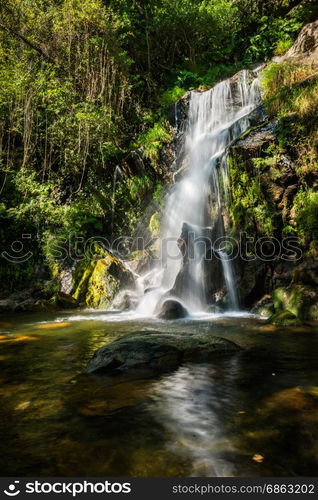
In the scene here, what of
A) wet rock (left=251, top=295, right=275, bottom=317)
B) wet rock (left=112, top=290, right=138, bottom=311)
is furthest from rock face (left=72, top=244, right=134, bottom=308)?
wet rock (left=251, top=295, right=275, bottom=317)

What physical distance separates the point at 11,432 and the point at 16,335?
4183 millimetres

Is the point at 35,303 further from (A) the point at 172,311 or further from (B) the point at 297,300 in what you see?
Result: (B) the point at 297,300

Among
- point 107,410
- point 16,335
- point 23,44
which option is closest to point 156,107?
point 23,44

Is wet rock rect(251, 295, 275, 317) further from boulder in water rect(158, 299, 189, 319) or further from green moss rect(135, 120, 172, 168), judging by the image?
green moss rect(135, 120, 172, 168)

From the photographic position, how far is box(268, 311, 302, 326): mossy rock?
633cm

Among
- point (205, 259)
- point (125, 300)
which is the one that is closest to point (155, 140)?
point (205, 259)

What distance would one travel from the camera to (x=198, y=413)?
9.12ft

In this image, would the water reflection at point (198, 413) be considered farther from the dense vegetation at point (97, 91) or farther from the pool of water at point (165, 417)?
the dense vegetation at point (97, 91)

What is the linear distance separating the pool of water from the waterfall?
4.33 metres

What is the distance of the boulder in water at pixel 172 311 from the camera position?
305 inches

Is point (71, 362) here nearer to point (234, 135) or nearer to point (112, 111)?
point (234, 135)

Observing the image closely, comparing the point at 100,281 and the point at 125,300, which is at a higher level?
the point at 100,281

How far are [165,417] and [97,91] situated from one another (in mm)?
13908

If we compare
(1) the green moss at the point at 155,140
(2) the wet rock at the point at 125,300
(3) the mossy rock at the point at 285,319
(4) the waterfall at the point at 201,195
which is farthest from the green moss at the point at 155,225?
(3) the mossy rock at the point at 285,319
